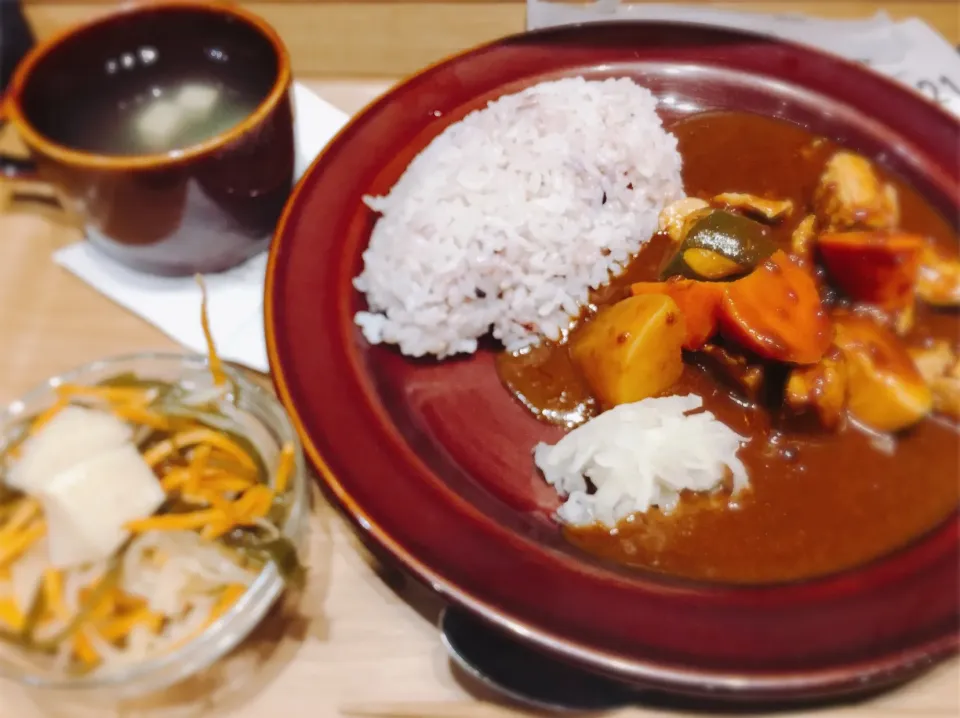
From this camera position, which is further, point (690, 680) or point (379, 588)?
point (379, 588)

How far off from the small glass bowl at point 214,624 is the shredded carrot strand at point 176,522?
2.9 inches

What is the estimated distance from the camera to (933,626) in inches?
26.6

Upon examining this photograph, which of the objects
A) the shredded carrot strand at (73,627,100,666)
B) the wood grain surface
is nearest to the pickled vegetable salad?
the shredded carrot strand at (73,627,100,666)

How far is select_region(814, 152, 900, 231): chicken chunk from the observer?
38.8 inches

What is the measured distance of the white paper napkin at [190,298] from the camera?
1027 millimetres

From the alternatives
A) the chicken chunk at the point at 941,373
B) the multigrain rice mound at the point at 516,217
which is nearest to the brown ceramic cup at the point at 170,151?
the multigrain rice mound at the point at 516,217

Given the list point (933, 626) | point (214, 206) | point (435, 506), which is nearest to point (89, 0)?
point (214, 206)

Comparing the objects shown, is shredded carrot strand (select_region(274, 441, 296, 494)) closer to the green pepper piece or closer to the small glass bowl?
the small glass bowl

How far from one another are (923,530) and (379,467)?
1.86 feet

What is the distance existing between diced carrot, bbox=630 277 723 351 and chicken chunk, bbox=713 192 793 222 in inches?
7.0

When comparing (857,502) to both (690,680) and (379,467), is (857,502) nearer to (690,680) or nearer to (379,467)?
(690,680)

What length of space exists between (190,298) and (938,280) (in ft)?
3.22

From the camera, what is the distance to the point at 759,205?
1.07 meters

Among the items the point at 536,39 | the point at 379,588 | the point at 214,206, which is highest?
the point at 536,39
